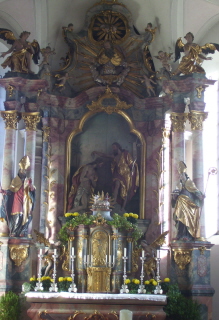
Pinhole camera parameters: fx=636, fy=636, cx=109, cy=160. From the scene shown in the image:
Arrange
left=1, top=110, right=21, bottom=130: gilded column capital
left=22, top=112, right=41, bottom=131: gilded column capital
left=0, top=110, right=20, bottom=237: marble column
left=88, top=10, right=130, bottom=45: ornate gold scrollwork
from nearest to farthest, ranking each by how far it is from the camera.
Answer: left=0, top=110, right=20, bottom=237: marble column, left=1, top=110, right=21, bottom=130: gilded column capital, left=22, top=112, right=41, bottom=131: gilded column capital, left=88, top=10, right=130, bottom=45: ornate gold scrollwork

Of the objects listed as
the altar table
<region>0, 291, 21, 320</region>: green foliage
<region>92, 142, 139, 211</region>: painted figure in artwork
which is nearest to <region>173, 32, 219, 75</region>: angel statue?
<region>92, 142, 139, 211</region>: painted figure in artwork

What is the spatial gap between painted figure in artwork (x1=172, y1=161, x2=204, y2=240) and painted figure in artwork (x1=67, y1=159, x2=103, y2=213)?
2.45 meters

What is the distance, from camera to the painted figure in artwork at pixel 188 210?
15484mm

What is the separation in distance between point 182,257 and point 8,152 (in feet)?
16.7

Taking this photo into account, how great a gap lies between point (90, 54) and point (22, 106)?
2511 mm

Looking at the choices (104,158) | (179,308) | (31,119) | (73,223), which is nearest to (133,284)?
(179,308)

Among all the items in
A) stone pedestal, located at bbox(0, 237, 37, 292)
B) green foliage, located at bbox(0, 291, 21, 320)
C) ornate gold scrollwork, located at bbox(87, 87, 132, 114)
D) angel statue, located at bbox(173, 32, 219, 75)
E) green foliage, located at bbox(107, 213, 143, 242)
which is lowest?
green foliage, located at bbox(0, 291, 21, 320)

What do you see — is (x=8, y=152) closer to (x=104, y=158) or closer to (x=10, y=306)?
(x=104, y=158)

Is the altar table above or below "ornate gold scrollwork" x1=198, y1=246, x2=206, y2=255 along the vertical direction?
below

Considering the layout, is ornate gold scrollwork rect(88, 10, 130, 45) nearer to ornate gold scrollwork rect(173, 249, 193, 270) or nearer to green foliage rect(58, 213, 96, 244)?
green foliage rect(58, 213, 96, 244)

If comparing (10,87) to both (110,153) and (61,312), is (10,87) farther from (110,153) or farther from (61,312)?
(61,312)

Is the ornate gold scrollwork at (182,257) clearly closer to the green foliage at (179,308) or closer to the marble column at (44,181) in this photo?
the green foliage at (179,308)

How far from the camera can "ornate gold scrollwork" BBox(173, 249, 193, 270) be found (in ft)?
50.6

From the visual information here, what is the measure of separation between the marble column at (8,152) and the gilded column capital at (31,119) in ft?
0.68
